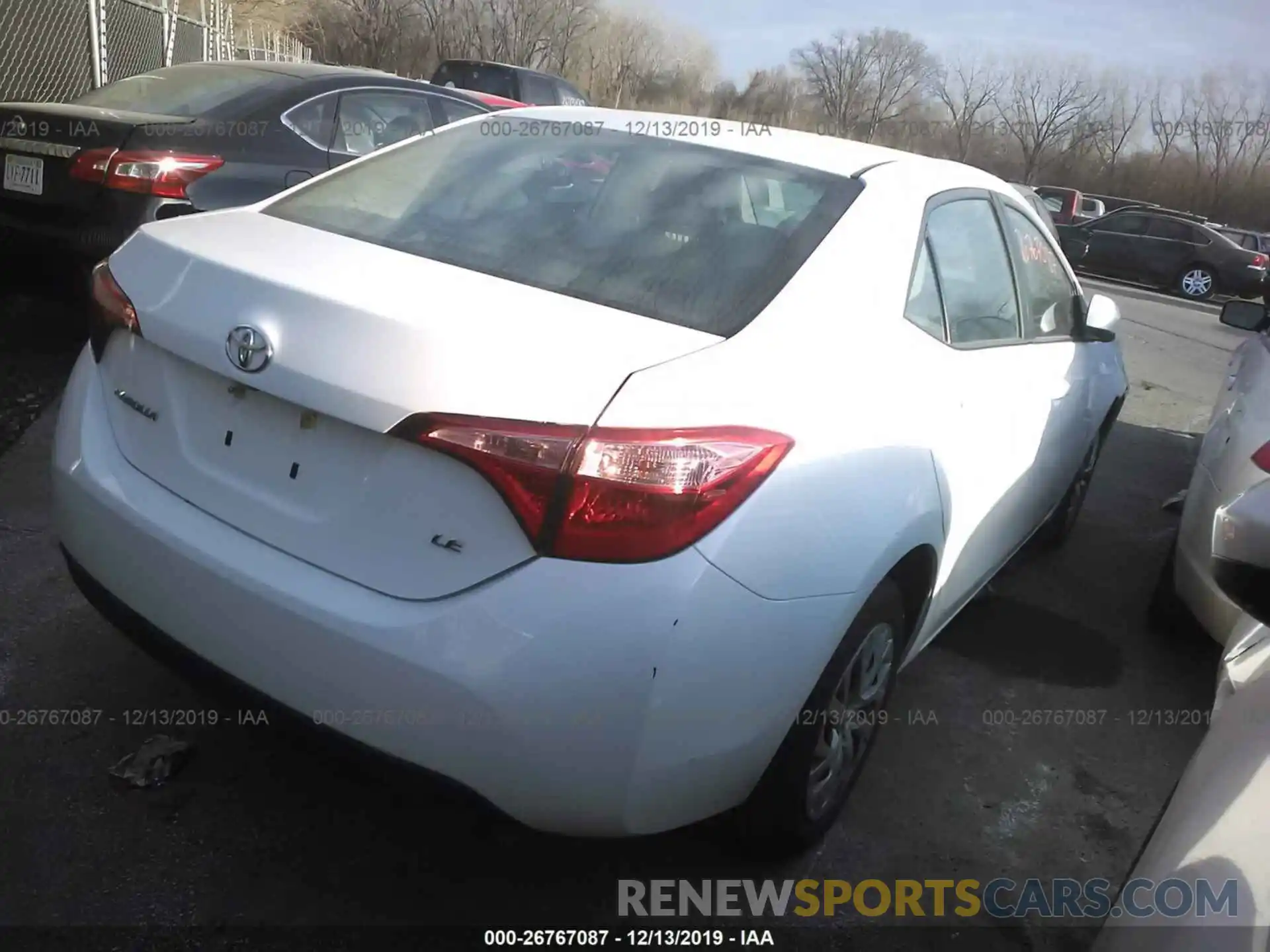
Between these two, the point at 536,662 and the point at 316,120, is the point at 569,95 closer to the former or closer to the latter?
the point at 316,120

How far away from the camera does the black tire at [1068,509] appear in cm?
448

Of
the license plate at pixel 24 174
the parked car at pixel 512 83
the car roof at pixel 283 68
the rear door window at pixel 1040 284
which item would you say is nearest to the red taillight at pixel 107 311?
the rear door window at pixel 1040 284

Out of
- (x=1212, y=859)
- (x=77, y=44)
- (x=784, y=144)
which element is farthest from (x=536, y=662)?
(x=77, y=44)

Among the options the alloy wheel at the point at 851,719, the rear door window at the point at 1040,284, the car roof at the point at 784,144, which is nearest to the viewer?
the alloy wheel at the point at 851,719

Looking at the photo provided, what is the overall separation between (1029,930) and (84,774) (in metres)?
2.26

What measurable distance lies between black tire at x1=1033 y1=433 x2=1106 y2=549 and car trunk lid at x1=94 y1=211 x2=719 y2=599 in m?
3.00

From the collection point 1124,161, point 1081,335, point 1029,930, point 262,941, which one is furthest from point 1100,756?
point 1124,161

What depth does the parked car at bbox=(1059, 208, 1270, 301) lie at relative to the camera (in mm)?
19641

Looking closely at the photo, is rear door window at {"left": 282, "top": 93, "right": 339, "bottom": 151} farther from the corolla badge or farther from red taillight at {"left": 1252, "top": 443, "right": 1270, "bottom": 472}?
red taillight at {"left": 1252, "top": 443, "right": 1270, "bottom": 472}

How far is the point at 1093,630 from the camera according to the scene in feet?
13.5

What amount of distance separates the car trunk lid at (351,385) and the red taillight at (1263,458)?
2.02 metres

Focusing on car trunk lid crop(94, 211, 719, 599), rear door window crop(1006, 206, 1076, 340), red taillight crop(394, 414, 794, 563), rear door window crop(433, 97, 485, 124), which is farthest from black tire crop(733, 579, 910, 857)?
rear door window crop(433, 97, 485, 124)

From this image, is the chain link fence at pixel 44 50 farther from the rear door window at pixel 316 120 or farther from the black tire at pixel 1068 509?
the black tire at pixel 1068 509

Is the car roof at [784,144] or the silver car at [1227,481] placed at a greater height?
the car roof at [784,144]
